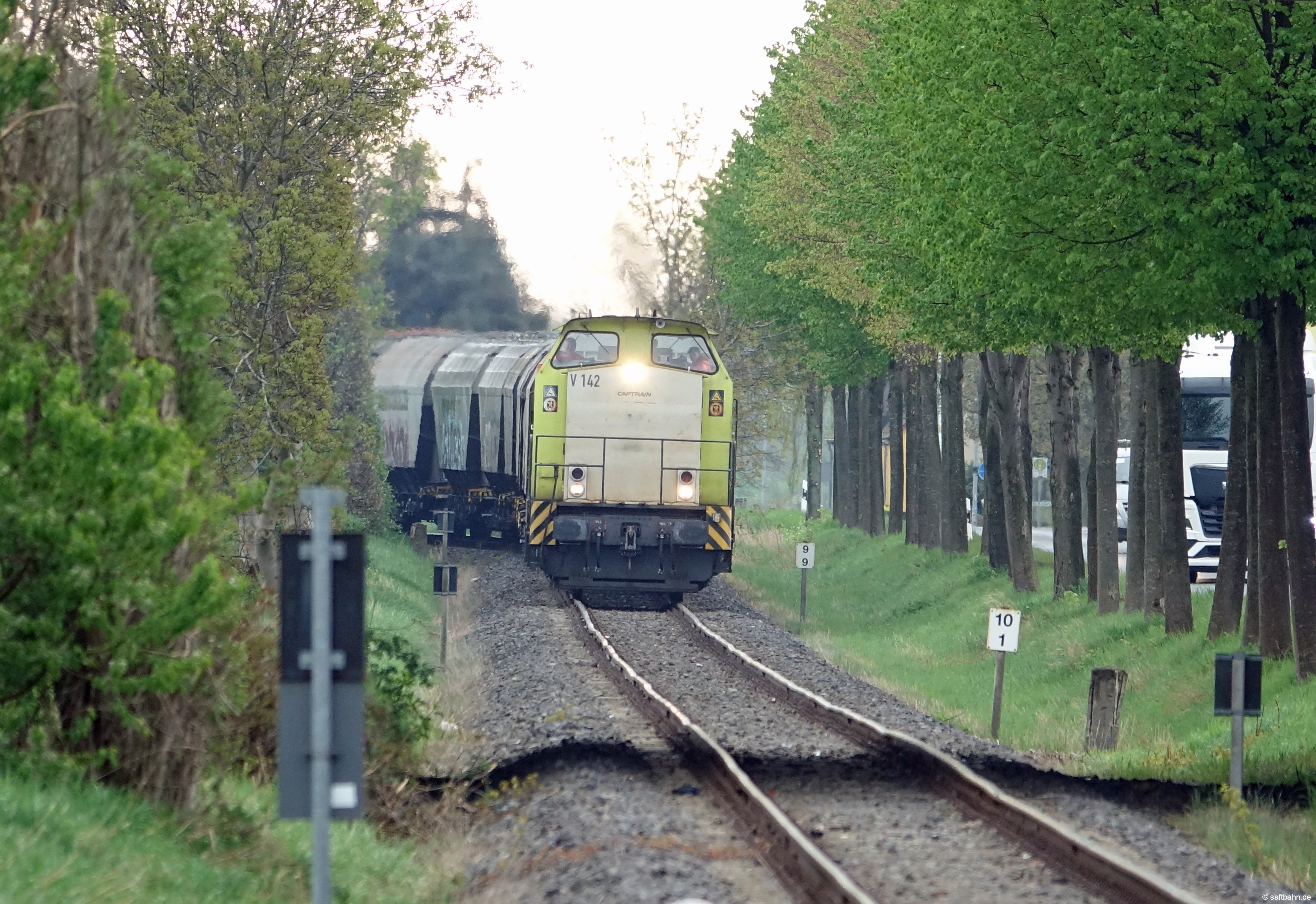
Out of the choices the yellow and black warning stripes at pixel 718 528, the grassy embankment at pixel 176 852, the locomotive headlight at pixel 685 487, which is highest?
the locomotive headlight at pixel 685 487

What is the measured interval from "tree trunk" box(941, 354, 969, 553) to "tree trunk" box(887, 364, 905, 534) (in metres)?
8.77

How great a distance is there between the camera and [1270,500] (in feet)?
54.9

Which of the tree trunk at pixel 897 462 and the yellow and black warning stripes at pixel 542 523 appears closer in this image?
the yellow and black warning stripes at pixel 542 523

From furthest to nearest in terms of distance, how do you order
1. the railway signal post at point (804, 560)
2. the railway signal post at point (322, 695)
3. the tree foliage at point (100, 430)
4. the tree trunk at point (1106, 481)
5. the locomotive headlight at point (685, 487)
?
the railway signal post at point (804, 560)
the locomotive headlight at point (685, 487)
the tree trunk at point (1106, 481)
the tree foliage at point (100, 430)
the railway signal post at point (322, 695)

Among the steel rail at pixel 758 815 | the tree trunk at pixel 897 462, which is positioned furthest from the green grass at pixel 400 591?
the tree trunk at pixel 897 462

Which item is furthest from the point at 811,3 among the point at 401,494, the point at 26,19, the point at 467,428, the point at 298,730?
the point at 298,730

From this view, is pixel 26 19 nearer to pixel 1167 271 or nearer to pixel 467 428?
pixel 1167 271

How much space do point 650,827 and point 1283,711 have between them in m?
7.26

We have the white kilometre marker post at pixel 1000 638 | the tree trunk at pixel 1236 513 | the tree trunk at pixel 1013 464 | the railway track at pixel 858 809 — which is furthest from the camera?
the tree trunk at pixel 1013 464

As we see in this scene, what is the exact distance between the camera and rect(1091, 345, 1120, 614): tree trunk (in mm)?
23766

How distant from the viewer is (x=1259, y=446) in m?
16.8

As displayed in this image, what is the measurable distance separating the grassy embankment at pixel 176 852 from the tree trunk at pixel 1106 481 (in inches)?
612

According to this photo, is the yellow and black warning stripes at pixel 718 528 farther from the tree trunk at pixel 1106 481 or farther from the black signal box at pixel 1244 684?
the black signal box at pixel 1244 684

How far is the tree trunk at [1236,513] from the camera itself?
1881 centimetres
